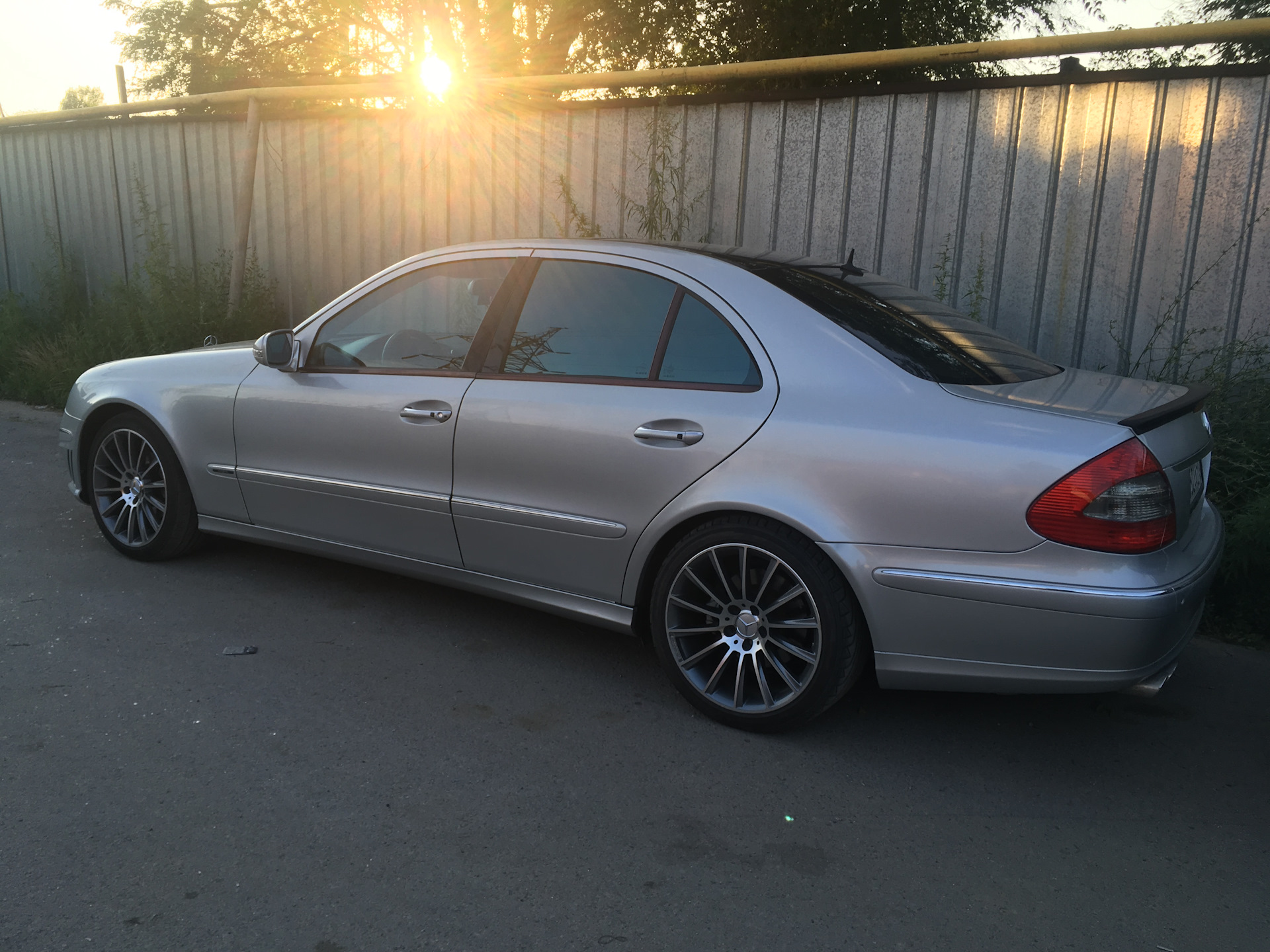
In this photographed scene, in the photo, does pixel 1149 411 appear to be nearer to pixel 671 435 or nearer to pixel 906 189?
pixel 671 435

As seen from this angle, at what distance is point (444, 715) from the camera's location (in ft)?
11.7

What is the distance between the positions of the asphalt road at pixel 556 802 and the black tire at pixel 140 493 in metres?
0.63

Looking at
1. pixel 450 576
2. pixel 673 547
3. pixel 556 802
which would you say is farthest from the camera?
pixel 450 576

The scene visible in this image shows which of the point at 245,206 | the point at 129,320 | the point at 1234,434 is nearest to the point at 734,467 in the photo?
the point at 1234,434

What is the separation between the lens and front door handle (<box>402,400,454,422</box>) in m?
4.01

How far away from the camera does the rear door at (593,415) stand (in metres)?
3.48

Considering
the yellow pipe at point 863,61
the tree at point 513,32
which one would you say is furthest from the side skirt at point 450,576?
the tree at point 513,32

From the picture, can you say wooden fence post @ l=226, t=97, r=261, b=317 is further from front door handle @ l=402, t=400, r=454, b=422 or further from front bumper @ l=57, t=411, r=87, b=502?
front door handle @ l=402, t=400, r=454, b=422

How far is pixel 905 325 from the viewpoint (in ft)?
11.9

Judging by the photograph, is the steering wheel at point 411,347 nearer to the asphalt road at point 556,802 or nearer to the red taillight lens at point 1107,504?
the asphalt road at point 556,802

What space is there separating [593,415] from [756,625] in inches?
36.6

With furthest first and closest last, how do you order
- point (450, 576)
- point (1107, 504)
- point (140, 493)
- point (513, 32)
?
point (513, 32), point (140, 493), point (450, 576), point (1107, 504)

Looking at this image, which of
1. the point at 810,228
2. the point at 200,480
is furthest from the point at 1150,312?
the point at 200,480

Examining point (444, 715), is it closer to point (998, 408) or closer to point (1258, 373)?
point (998, 408)
